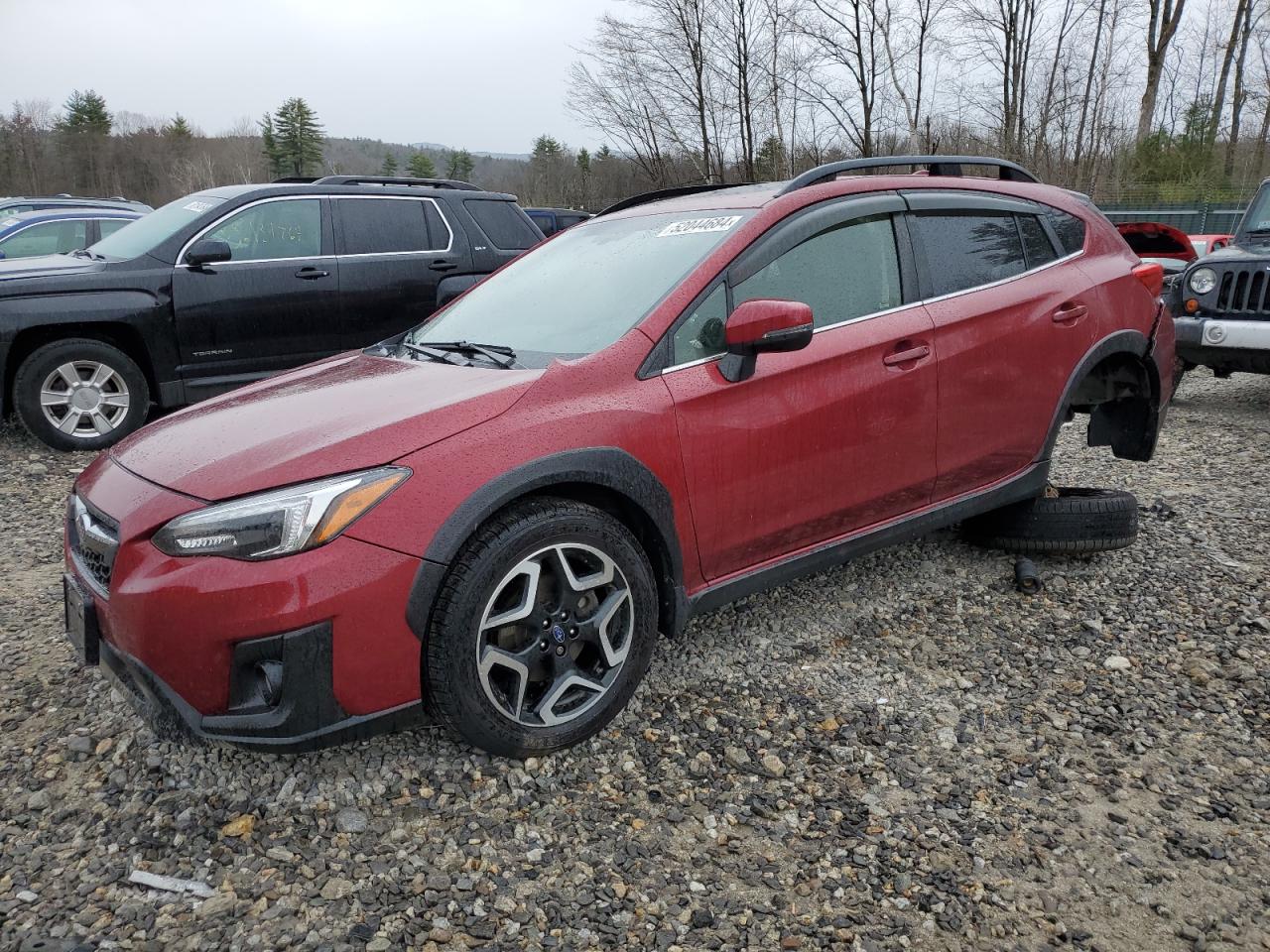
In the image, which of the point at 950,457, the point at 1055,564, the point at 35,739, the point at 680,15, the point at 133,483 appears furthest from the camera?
the point at 680,15

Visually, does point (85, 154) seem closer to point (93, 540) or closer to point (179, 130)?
point (179, 130)

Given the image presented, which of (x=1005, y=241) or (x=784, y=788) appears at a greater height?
(x=1005, y=241)

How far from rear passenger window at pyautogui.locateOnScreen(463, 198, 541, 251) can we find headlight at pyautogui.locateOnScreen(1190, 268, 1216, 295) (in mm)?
5389

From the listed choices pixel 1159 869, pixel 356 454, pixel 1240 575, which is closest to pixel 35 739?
pixel 356 454

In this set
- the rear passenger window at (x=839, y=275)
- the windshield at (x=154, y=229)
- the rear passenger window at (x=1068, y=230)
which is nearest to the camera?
the rear passenger window at (x=839, y=275)

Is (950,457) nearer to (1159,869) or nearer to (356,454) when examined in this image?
(1159,869)

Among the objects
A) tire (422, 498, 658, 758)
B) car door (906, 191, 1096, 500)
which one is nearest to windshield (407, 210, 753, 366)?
tire (422, 498, 658, 758)

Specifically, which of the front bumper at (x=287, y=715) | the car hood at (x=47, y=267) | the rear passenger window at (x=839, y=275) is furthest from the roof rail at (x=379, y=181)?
the front bumper at (x=287, y=715)

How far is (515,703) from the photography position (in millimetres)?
2602

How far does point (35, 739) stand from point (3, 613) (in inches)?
48.0

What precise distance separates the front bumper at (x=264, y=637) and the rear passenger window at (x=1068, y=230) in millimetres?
3176

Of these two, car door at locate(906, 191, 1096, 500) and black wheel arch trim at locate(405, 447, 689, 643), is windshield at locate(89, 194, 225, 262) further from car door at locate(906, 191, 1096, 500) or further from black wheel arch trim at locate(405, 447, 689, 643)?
car door at locate(906, 191, 1096, 500)

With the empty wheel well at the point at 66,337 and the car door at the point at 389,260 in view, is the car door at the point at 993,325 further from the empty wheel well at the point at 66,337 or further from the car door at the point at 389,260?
the empty wheel well at the point at 66,337

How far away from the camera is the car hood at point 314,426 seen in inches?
93.4
